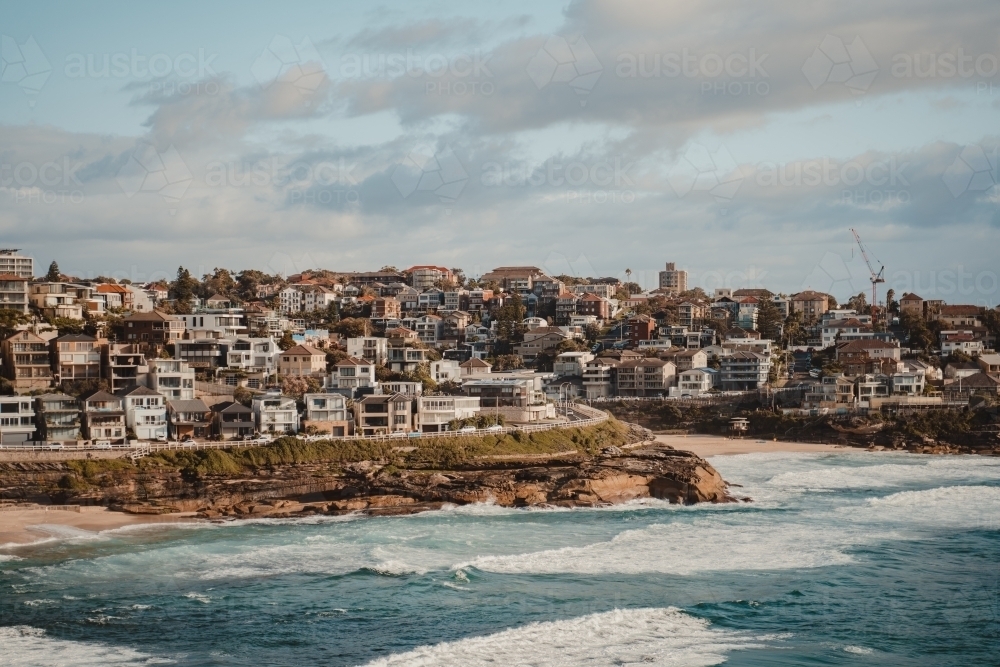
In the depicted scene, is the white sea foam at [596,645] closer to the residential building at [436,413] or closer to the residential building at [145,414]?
the residential building at [436,413]

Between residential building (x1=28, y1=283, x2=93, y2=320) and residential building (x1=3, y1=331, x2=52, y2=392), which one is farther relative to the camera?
residential building (x1=28, y1=283, x2=93, y2=320)

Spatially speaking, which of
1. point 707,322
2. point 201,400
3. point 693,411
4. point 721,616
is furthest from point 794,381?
point 721,616

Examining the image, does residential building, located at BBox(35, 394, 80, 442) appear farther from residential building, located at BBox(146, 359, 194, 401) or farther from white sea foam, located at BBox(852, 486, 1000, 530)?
white sea foam, located at BBox(852, 486, 1000, 530)

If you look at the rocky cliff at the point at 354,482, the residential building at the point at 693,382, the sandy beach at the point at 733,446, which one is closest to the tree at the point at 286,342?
the rocky cliff at the point at 354,482

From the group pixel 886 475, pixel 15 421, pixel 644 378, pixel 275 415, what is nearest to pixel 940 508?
pixel 886 475

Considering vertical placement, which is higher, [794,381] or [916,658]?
[794,381]

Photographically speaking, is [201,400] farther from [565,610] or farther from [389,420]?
[565,610]

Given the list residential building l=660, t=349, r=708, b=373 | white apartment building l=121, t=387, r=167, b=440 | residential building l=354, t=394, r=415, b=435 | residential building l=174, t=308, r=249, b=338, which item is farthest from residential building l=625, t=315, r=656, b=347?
white apartment building l=121, t=387, r=167, b=440
